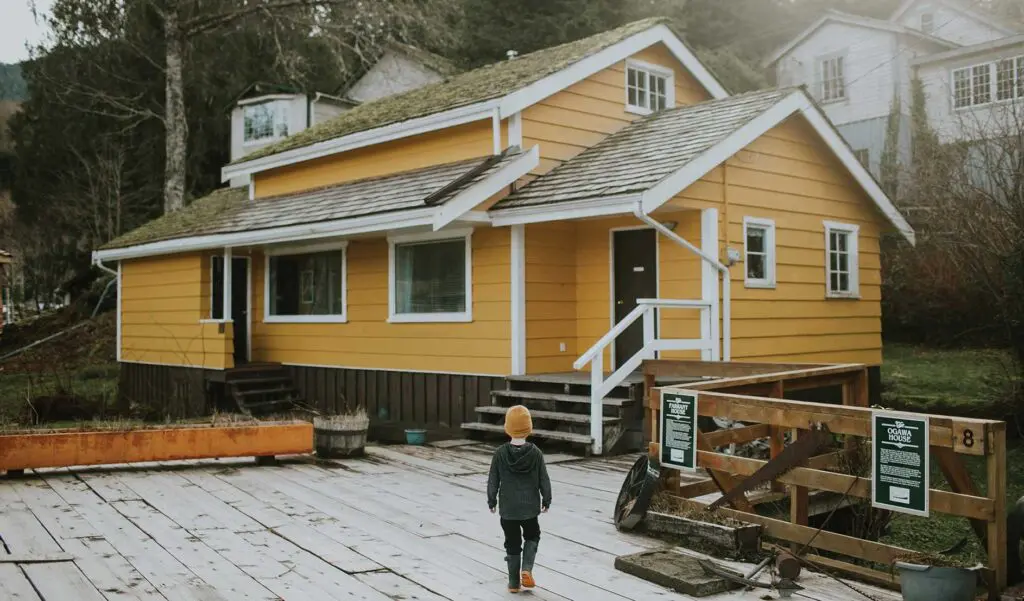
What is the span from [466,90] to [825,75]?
19325 mm

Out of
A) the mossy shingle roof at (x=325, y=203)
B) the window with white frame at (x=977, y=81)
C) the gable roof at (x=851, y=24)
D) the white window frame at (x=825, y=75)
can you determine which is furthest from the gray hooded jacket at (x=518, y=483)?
the white window frame at (x=825, y=75)

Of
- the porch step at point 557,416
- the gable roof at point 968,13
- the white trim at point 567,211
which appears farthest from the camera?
the gable roof at point 968,13

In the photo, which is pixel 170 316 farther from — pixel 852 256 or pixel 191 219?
pixel 852 256

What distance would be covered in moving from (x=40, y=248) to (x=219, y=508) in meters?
28.0

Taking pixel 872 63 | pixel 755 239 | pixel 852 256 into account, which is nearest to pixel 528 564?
pixel 755 239

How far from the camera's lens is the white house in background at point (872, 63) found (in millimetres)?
27375

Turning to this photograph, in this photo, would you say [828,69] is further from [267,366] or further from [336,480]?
[336,480]

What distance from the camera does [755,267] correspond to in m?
12.4

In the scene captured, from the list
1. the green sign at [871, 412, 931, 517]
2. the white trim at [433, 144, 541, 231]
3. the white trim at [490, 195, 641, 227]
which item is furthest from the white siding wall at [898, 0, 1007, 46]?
the green sign at [871, 412, 931, 517]

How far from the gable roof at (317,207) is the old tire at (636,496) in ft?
17.8

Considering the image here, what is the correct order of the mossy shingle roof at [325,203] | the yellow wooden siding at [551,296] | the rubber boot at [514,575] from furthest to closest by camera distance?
the yellow wooden siding at [551,296]
the mossy shingle roof at [325,203]
the rubber boot at [514,575]

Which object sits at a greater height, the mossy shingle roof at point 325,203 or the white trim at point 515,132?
the white trim at point 515,132

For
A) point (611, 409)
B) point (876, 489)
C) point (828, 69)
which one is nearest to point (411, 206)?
point (611, 409)

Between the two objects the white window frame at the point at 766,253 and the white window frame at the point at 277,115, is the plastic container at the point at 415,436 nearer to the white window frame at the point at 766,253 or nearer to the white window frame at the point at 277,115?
the white window frame at the point at 766,253
